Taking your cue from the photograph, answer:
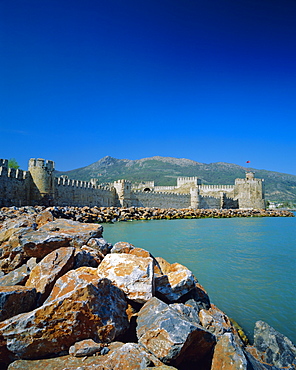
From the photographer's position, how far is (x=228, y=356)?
2449mm

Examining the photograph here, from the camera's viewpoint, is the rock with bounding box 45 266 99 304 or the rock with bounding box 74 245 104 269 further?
the rock with bounding box 74 245 104 269

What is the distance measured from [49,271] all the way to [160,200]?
97.9 feet

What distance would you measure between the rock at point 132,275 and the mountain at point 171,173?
8414cm

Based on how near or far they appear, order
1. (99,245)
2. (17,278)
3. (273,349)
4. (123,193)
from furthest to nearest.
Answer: (123,193) < (99,245) < (17,278) < (273,349)

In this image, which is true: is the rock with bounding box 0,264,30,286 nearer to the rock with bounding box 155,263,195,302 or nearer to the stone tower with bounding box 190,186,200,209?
the rock with bounding box 155,263,195,302

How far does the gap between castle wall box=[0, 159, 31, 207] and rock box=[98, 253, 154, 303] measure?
15312 millimetres

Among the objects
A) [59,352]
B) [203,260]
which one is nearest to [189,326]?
[59,352]

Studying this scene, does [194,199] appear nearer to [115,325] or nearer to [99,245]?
[99,245]

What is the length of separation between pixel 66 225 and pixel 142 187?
4024cm

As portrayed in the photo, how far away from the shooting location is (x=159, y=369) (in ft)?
7.06

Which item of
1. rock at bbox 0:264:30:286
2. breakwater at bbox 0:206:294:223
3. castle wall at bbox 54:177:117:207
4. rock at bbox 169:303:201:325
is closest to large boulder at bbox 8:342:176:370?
rock at bbox 169:303:201:325

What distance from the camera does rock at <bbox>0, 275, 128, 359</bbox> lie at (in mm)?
2354

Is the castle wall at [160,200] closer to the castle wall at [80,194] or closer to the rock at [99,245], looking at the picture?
the castle wall at [80,194]

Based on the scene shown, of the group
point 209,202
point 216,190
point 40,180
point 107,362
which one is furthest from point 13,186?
point 216,190
